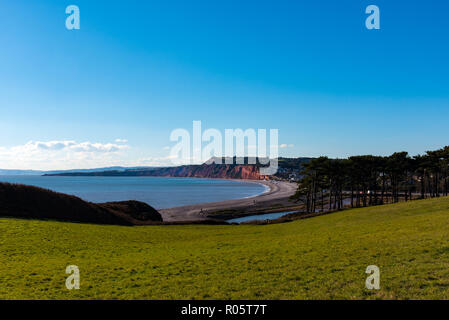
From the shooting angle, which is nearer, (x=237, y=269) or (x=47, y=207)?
(x=237, y=269)

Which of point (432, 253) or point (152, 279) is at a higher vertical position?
point (432, 253)

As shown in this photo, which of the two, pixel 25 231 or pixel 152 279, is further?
pixel 25 231

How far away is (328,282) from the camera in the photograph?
11867 mm

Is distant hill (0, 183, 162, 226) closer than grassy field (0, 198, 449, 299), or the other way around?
grassy field (0, 198, 449, 299)

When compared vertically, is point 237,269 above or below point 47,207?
above

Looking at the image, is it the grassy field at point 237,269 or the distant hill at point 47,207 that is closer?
the grassy field at point 237,269

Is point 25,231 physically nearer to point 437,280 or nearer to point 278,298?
point 278,298
